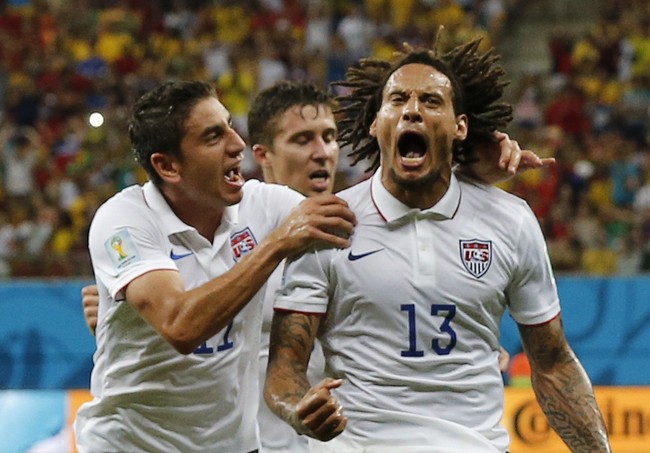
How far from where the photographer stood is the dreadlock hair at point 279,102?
5.77 meters

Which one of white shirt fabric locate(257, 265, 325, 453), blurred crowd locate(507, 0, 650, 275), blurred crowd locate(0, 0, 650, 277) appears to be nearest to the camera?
white shirt fabric locate(257, 265, 325, 453)

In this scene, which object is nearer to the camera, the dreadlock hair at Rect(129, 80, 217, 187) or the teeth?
the teeth

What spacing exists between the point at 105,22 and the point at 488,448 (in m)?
12.3

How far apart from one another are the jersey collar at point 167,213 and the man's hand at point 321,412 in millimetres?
978

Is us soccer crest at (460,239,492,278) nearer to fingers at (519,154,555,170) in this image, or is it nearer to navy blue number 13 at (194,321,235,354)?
fingers at (519,154,555,170)

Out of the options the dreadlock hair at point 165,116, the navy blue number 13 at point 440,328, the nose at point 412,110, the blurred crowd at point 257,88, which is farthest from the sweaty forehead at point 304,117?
the blurred crowd at point 257,88

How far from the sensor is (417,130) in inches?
154

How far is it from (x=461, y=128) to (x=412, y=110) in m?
0.25

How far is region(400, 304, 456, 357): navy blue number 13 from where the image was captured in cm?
389

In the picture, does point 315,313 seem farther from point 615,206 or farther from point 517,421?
point 615,206

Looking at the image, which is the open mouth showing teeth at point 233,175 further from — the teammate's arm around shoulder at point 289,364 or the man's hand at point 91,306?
the man's hand at point 91,306

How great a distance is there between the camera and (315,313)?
12.9 feet

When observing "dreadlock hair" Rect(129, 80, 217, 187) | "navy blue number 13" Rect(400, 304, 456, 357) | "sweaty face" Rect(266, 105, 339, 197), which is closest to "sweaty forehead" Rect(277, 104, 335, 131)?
"sweaty face" Rect(266, 105, 339, 197)

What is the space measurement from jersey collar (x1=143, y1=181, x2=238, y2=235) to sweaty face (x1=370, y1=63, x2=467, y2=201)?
1.89ft
